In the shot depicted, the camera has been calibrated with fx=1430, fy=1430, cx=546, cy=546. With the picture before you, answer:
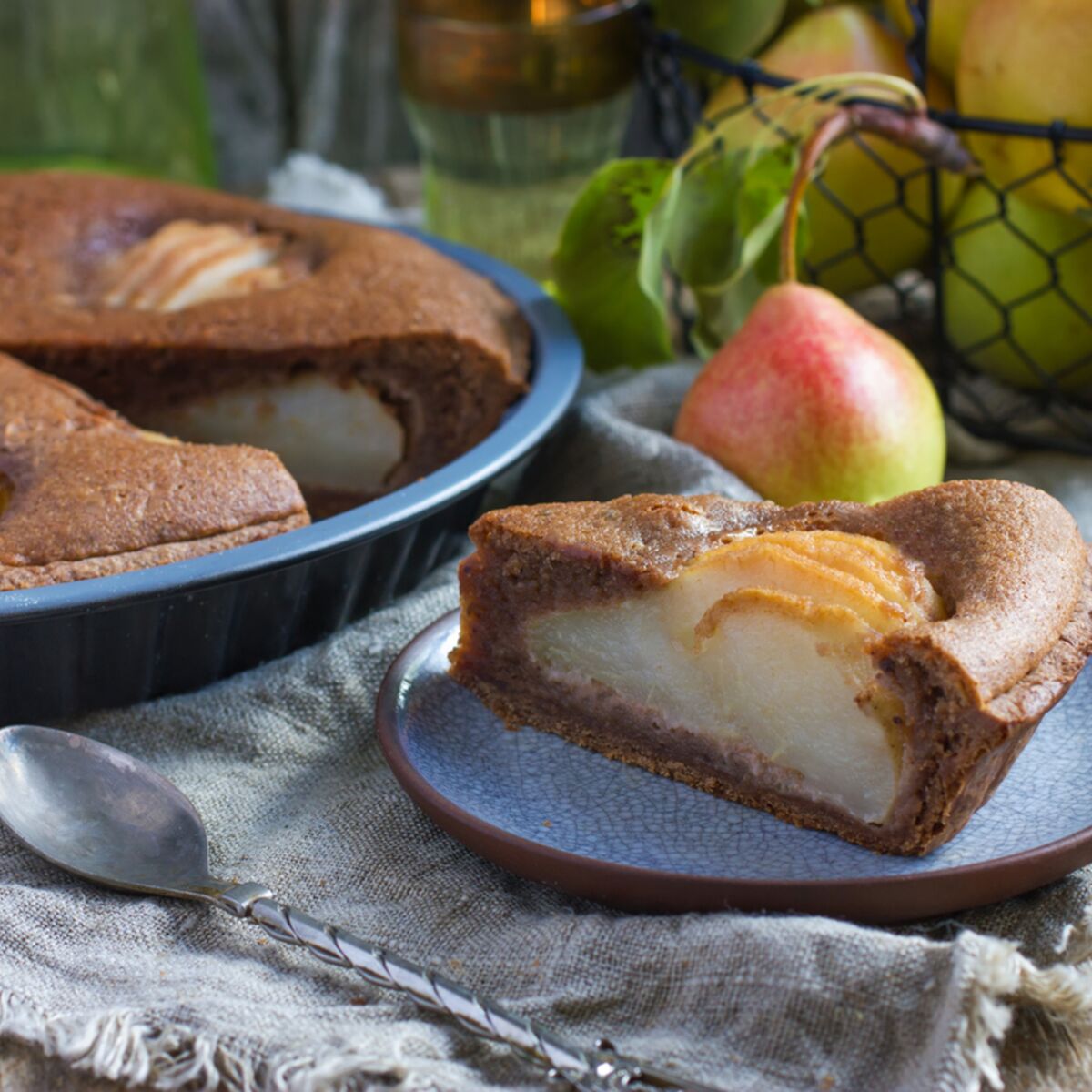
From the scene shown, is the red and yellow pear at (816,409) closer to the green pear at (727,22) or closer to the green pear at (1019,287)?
the green pear at (1019,287)

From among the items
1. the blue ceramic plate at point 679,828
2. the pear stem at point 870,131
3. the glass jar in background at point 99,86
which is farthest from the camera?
the glass jar in background at point 99,86

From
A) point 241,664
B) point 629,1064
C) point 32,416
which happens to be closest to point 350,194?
point 32,416

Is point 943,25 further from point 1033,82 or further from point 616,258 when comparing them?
point 616,258

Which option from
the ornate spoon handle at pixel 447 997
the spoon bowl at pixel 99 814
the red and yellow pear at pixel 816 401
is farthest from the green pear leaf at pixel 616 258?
the ornate spoon handle at pixel 447 997

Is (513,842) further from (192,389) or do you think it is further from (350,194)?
(350,194)

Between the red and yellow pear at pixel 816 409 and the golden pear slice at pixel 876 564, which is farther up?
the golden pear slice at pixel 876 564

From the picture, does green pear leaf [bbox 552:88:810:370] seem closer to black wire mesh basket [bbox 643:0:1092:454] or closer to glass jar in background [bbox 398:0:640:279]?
black wire mesh basket [bbox 643:0:1092:454]

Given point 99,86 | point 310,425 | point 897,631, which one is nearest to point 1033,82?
point 897,631
